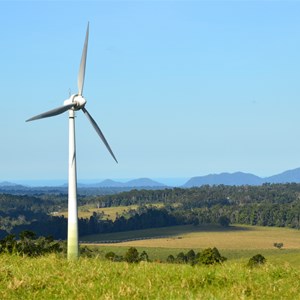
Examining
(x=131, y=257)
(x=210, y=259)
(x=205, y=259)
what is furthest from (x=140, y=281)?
(x=131, y=257)

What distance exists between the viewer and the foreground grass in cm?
1330

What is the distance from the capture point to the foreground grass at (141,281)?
13.3m

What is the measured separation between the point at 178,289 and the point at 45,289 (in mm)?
3221

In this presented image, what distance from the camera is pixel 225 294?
13398mm

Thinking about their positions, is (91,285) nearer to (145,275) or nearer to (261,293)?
(145,275)

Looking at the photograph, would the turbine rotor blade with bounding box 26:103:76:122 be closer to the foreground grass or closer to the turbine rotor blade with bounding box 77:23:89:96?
the turbine rotor blade with bounding box 77:23:89:96

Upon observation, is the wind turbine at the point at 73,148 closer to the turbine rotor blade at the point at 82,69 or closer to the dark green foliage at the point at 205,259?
the turbine rotor blade at the point at 82,69

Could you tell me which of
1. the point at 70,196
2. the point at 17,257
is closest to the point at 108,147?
the point at 70,196

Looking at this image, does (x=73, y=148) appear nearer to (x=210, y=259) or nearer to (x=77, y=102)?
(x=77, y=102)

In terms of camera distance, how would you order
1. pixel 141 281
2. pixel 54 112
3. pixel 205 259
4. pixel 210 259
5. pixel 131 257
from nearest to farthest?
pixel 141 281 < pixel 210 259 < pixel 205 259 < pixel 54 112 < pixel 131 257

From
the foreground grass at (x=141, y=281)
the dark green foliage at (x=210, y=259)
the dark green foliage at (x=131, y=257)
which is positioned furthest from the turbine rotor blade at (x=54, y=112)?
the foreground grass at (x=141, y=281)

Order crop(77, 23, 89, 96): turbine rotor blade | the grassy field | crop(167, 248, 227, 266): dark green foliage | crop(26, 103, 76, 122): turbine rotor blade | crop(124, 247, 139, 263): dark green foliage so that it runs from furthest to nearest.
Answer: crop(77, 23, 89, 96): turbine rotor blade < crop(26, 103, 76, 122): turbine rotor blade < crop(124, 247, 139, 263): dark green foliage < crop(167, 248, 227, 266): dark green foliage < the grassy field

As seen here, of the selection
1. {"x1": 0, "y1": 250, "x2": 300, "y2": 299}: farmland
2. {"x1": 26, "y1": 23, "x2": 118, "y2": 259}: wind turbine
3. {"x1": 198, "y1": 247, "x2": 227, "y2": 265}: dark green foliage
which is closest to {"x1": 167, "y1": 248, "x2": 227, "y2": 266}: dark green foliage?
{"x1": 198, "y1": 247, "x2": 227, "y2": 265}: dark green foliage

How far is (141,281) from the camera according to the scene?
1490 centimetres
